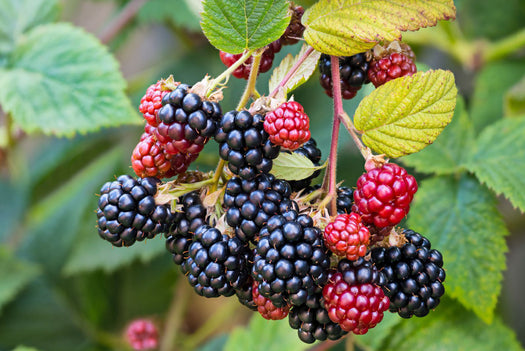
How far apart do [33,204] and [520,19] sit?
221cm

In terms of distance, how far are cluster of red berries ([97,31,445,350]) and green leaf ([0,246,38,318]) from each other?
1119 millimetres

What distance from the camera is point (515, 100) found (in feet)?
4.64

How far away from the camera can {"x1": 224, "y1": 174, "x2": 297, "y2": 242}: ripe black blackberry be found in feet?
2.37

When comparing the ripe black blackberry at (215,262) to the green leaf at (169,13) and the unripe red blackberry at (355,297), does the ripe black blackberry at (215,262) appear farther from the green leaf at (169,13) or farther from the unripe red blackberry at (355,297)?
the green leaf at (169,13)

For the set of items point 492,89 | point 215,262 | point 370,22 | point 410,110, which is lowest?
point 492,89

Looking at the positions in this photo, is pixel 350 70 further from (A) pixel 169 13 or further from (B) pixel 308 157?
(A) pixel 169 13

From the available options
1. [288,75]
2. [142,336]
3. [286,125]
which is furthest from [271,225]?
[142,336]

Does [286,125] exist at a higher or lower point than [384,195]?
higher

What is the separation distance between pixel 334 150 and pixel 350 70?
0.58 ft

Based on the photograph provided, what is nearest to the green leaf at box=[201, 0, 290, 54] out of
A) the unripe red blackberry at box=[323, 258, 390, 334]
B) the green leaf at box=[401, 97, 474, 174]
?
the unripe red blackberry at box=[323, 258, 390, 334]

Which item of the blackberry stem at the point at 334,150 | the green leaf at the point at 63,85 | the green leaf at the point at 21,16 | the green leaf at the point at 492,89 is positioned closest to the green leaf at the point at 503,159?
the green leaf at the point at 492,89

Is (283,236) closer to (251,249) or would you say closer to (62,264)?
(251,249)

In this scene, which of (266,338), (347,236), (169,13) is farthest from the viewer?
(169,13)

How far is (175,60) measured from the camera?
208 cm
